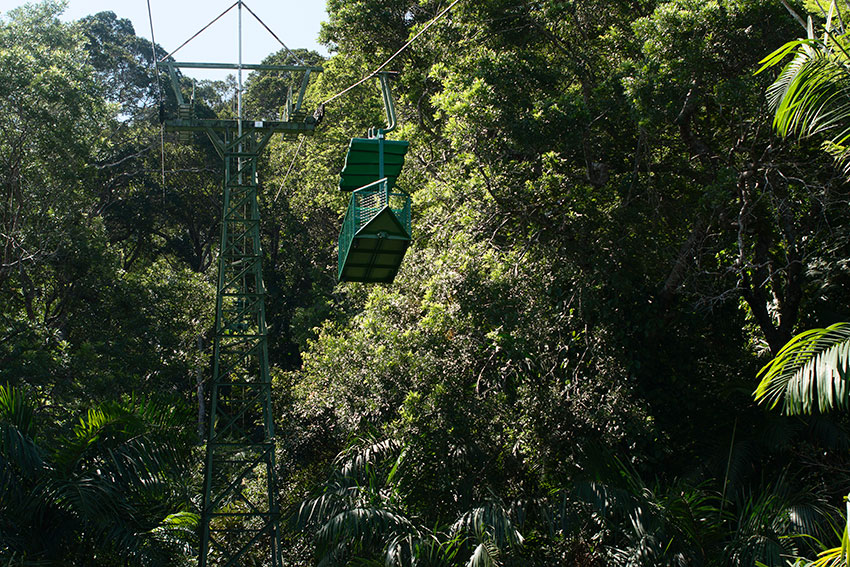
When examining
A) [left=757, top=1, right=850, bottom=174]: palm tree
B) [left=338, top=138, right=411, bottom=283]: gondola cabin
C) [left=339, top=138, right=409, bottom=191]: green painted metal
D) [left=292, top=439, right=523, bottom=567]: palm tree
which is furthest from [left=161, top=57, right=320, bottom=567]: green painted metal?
[left=757, top=1, right=850, bottom=174]: palm tree

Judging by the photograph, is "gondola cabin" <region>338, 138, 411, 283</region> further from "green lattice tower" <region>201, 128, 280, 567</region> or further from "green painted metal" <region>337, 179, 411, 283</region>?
"green lattice tower" <region>201, 128, 280, 567</region>

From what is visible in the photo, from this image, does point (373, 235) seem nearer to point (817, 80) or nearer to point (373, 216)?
point (373, 216)

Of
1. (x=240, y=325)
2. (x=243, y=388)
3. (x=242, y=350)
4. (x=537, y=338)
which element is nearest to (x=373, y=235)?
(x=240, y=325)

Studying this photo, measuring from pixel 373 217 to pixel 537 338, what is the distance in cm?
418

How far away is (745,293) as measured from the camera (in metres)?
13.2

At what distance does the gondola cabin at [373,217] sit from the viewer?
10.4 metres

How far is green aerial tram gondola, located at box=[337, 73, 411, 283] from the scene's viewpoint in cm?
1038

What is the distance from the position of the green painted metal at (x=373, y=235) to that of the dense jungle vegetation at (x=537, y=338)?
254 cm

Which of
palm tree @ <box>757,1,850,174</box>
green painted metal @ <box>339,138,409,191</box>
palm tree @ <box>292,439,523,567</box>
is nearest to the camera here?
palm tree @ <box>757,1,850,174</box>

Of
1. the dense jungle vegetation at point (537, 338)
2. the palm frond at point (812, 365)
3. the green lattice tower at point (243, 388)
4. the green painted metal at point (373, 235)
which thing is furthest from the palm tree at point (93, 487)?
the palm frond at point (812, 365)

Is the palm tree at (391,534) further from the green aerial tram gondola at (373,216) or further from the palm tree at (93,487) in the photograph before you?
the green aerial tram gondola at (373,216)

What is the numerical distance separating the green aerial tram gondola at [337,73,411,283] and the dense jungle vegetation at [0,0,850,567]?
2.11m

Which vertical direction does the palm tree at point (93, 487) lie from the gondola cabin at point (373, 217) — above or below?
below

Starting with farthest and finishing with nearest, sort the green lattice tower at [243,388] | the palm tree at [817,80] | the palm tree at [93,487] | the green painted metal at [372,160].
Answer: the green lattice tower at [243,388], the green painted metal at [372,160], the palm tree at [93,487], the palm tree at [817,80]
